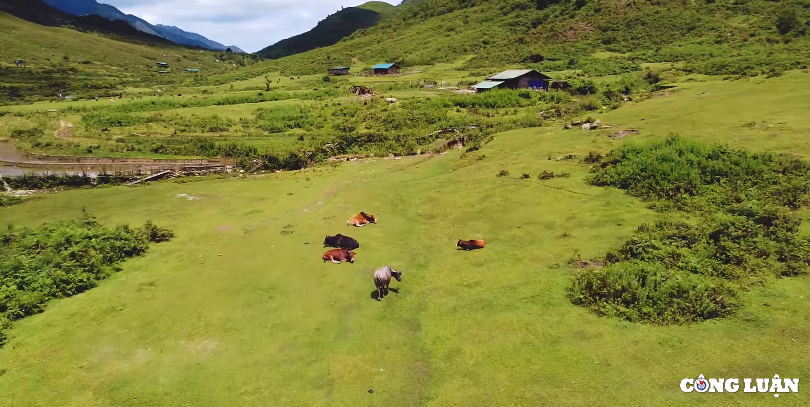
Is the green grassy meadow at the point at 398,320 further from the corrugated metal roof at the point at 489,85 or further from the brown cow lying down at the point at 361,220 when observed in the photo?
the corrugated metal roof at the point at 489,85

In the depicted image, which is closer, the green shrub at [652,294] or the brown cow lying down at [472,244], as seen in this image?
the green shrub at [652,294]

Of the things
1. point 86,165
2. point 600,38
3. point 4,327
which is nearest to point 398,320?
point 4,327

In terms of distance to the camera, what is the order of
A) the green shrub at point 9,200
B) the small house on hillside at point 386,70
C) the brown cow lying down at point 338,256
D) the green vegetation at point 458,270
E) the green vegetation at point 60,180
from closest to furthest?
the green vegetation at point 458,270, the brown cow lying down at point 338,256, the green shrub at point 9,200, the green vegetation at point 60,180, the small house on hillside at point 386,70

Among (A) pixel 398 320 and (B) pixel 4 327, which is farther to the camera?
(A) pixel 398 320

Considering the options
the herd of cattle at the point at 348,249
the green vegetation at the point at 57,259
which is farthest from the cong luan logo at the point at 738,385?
the green vegetation at the point at 57,259

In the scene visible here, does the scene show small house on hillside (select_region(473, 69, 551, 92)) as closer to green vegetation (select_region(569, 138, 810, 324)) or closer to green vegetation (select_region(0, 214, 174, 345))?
green vegetation (select_region(569, 138, 810, 324))

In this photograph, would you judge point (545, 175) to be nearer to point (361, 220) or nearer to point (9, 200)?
point (361, 220)
